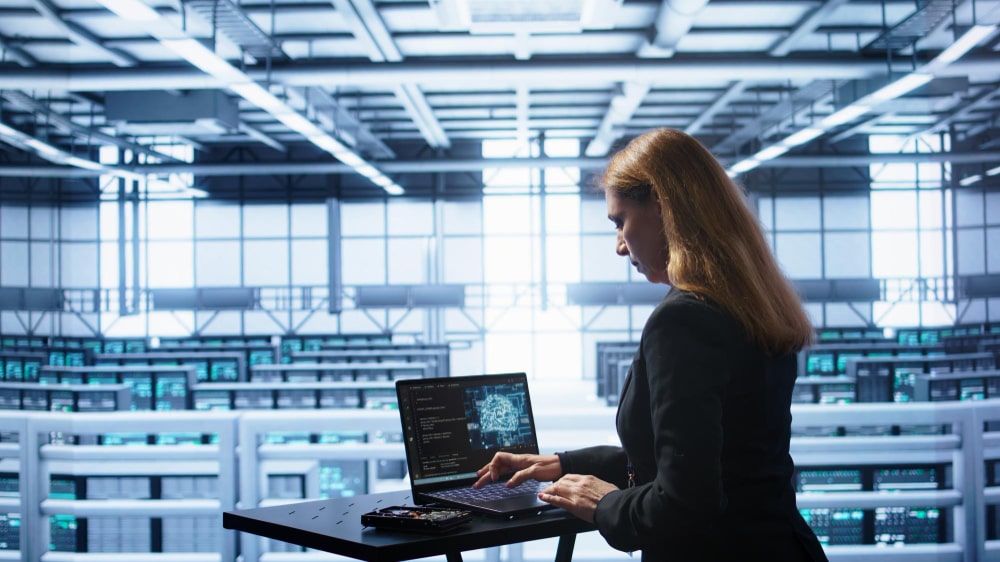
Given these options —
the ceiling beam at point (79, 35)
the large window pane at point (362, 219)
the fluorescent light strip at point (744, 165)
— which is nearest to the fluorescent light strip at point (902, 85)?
the fluorescent light strip at point (744, 165)

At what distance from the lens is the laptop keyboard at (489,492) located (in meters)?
1.39

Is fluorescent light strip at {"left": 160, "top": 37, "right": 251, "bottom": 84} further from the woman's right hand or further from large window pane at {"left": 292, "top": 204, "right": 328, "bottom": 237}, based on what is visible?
large window pane at {"left": 292, "top": 204, "right": 328, "bottom": 237}

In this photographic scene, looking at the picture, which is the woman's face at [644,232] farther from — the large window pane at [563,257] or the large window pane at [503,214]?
the large window pane at [503,214]

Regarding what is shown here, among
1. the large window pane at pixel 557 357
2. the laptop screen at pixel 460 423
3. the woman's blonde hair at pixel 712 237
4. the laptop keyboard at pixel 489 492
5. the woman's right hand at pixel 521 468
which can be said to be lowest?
the large window pane at pixel 557 357

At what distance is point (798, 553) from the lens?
→ 1.19 m

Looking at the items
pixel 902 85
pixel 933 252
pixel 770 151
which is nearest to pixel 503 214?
pixel 770 151

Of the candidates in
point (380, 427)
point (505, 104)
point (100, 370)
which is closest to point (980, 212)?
point (380, 427)

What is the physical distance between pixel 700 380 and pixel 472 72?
605 cm

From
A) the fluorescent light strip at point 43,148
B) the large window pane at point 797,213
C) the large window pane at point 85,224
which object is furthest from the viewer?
the large window pane at point 797,213

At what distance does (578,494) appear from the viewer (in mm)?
1252

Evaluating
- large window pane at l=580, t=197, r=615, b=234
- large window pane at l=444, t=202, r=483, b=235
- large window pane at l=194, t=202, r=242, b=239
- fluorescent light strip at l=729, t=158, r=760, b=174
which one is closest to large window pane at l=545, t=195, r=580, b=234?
large window pane at l=580, t=197, r=615, b=234

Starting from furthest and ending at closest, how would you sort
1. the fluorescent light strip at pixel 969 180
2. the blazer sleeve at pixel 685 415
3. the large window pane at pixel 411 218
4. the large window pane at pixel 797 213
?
the large window pane at pixel 411 218 → the large window pane at pixel 797 213 → the fluorescent light strip at pixel 969 180 → the blazer sleeve at pixel 685 415

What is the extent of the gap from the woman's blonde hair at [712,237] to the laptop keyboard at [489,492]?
0.54 m

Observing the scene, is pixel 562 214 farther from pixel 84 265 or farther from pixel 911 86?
pixel 911 86
